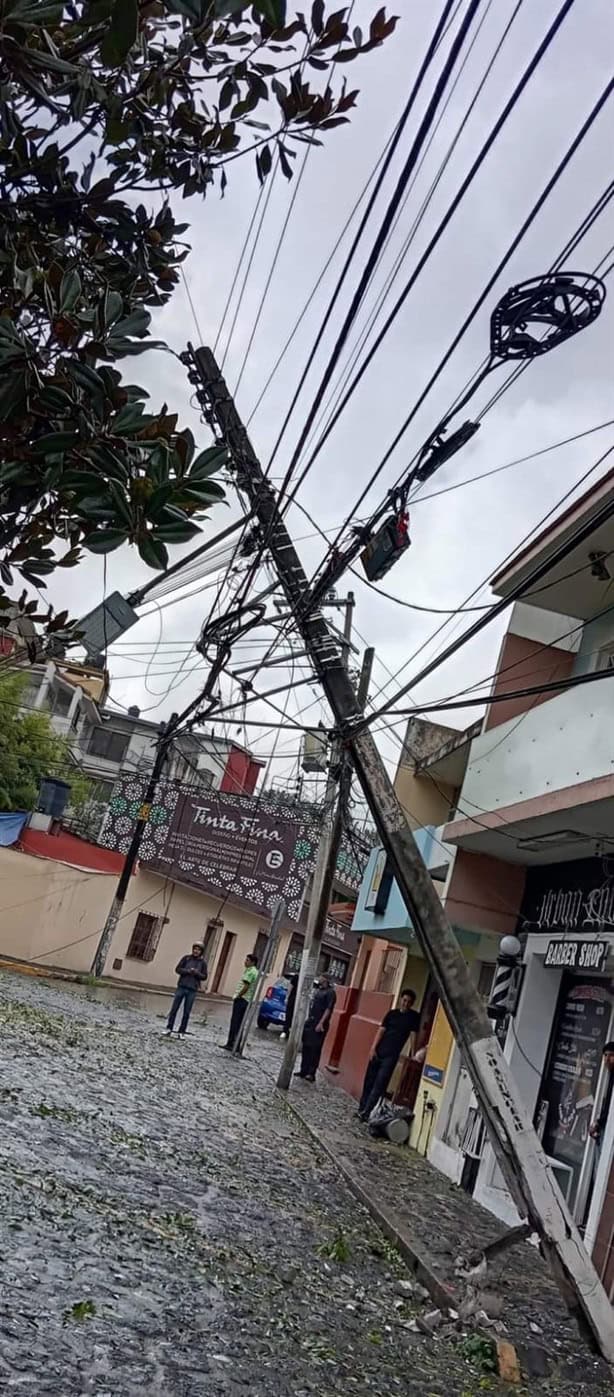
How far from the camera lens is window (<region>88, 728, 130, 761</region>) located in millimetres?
56219

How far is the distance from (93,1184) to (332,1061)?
1765 centimetres

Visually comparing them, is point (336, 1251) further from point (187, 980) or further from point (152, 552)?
point (187, 980)

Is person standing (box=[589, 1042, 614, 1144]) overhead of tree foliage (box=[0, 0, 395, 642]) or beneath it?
beneath

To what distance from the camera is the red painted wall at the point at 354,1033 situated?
Answer: 21.4 meters

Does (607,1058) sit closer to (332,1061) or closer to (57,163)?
(57,163)

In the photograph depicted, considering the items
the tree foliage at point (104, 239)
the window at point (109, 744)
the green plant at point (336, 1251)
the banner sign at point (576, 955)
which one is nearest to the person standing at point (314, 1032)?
the banner sign at point (576, 955)

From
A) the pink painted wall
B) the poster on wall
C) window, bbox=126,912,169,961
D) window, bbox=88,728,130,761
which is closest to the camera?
the poster on wall

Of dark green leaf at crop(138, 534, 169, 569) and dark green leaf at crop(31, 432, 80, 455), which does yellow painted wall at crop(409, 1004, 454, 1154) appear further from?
dark green leaf at crop(31, 432, 80, 455)

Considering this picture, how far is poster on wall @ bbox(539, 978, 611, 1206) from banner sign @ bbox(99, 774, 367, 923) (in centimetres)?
2202

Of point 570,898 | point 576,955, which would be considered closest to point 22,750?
point 570,898

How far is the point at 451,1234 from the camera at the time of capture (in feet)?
34.3

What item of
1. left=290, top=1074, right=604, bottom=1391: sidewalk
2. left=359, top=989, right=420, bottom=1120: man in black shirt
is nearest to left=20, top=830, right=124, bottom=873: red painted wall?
left=359, top=989, right=420, bottom=1120: man in black shirt

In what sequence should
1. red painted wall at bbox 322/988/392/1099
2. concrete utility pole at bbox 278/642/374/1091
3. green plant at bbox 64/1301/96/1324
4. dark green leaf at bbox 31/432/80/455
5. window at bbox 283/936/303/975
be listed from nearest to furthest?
dark green leaf at bbox 31/432/80/455
green plant at bbox 64/1301/96/1324
concrete utility pole at bbox 278/642/374/1091
red painted wall at bbox 322/988/392/1099
window at bbox 283/936/303/975

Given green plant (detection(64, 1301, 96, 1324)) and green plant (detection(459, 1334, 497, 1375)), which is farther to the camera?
green plant (detection(459, 1334, 497, 1375))
